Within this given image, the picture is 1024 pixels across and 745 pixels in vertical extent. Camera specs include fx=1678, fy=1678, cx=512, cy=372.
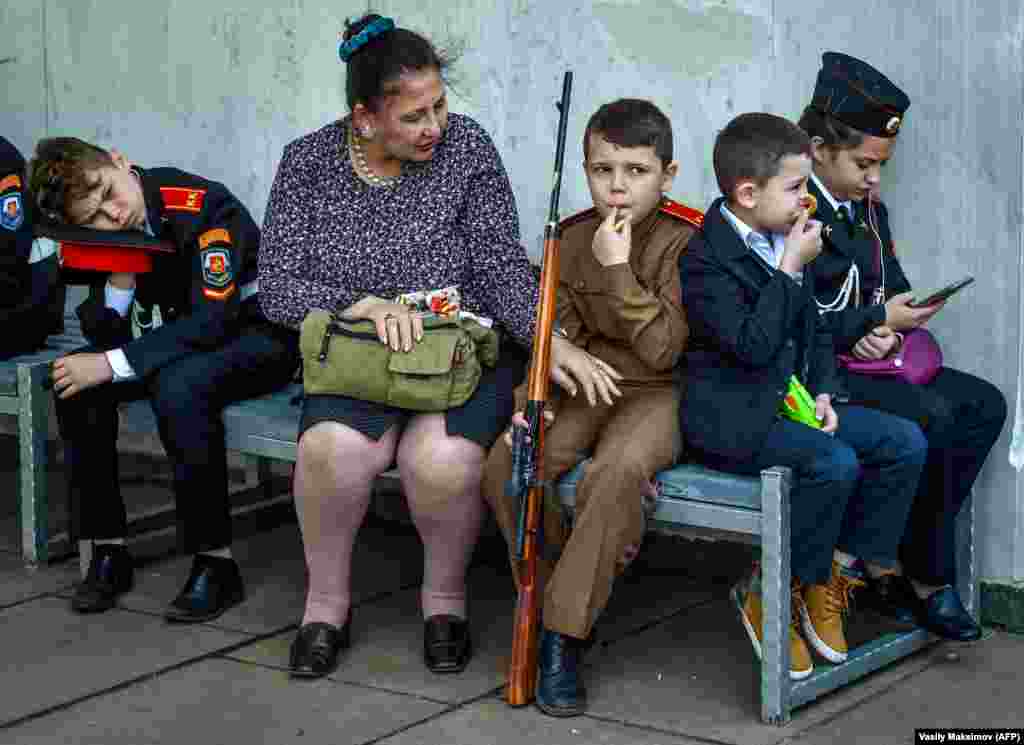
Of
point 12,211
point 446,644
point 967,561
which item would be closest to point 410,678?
point 446,644

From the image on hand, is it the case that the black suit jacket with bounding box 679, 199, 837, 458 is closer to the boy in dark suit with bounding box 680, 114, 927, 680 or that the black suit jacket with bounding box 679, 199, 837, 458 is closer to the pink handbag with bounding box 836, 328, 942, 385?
the boy in dark suit with bounding box 680, 114, 927, 680

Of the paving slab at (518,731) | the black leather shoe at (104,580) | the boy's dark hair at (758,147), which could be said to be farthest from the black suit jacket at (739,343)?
the black leather shoe at (104,580)

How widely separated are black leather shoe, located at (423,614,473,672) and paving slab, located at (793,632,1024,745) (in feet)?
2.87

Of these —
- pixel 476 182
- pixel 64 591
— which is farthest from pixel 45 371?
pixel 476 182

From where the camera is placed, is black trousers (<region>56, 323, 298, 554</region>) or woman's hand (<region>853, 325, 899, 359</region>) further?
black trousers (<region>56, 323, 298, 554</region>)

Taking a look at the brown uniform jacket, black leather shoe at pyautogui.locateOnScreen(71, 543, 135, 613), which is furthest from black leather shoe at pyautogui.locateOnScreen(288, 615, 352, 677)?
the brown uniform jacket

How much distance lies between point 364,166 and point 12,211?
4.91 feet

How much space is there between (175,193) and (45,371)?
0.69m

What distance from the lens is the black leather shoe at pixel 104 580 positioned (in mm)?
4586

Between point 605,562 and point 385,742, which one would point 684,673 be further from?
point 385,742

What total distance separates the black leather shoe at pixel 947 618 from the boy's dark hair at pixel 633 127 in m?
1.25

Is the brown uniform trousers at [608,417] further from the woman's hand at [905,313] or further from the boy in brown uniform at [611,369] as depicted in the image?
the woman's hand at [905,313]

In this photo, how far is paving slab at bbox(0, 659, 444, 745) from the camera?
3.64 m

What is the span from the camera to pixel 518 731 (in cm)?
362
